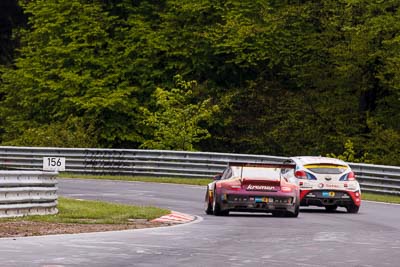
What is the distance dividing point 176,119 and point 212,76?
7.86 m

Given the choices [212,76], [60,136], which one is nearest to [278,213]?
[60,136]

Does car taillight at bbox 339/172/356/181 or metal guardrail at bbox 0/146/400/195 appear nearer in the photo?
car taillight at bbox 339/172/356/181

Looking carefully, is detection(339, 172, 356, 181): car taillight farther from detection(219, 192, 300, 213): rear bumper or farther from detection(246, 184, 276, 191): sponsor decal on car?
detection(246, 184, 276, 191): sponsor decal on car

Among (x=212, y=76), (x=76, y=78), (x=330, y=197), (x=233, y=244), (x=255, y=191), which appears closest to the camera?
(x=233, y=244)

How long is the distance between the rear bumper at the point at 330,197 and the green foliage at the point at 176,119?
2147 cm

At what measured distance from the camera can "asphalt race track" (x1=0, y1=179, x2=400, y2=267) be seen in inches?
614

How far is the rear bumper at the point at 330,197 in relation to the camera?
29.0 meters

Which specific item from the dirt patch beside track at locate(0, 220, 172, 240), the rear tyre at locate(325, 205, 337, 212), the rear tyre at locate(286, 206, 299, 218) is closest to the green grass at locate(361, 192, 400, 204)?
the rear tyre at locate(325, 205, 337, 212)

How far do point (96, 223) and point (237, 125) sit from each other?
34.4m

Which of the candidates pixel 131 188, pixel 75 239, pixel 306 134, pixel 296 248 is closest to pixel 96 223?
pixel 75 239

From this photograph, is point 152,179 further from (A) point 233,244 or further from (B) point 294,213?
(A) point 233,244

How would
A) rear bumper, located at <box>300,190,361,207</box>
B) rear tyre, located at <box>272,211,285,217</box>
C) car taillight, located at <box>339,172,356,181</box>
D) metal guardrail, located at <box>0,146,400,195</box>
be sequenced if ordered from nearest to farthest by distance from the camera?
1. rear tyre, located at <box>272,211,285,217</box>
2. rear bumper, located at <box>300,190,361,207</box>
3. car taillight, located at <box>339,172,356,181</box>
4. metal guardrail, located at <box>0,146,400,195</box>

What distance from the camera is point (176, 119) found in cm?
5147

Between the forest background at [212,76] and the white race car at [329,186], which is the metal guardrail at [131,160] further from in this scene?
the white race car at [329,186]
